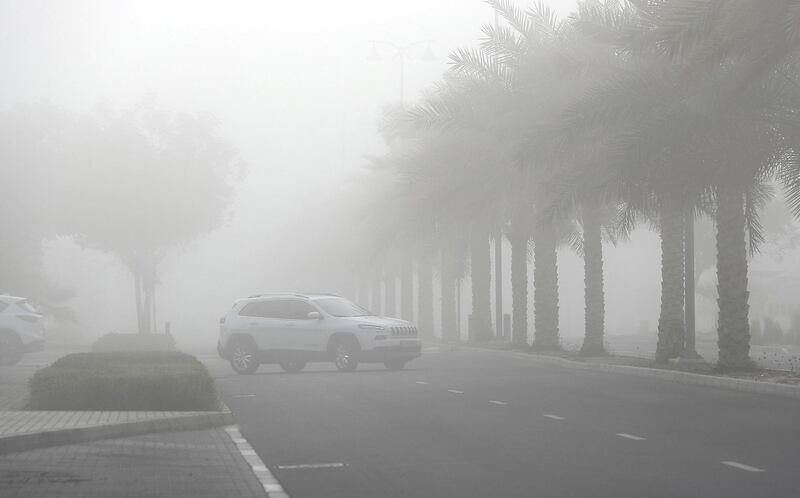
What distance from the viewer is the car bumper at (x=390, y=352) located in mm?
29219

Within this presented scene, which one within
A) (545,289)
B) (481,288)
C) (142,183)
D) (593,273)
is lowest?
(481,288)

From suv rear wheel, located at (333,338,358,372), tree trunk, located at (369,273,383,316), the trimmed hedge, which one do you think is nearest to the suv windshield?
suv rear wheel, located at (333,338,358,372)

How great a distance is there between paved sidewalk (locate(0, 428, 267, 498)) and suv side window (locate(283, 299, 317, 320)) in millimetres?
15872

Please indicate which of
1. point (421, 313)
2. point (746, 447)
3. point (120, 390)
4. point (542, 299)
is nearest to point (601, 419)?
point (746, 447)

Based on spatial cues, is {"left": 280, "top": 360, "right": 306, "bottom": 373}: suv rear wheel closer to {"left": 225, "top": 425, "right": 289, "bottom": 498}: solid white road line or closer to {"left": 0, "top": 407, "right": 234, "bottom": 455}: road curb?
{"left": 0, "top": 407, "right": 234, "bottom": 455}: road curb

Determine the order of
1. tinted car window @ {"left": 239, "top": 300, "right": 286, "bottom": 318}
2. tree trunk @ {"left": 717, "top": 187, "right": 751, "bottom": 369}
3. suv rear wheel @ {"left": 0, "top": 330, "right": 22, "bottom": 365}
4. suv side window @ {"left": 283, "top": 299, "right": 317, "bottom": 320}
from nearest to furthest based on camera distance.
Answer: tree trunk @ {"left": 717, "top": 187, "right": 751, "bottom": 369} → suv side window @ {"left": 283, "top": 299, "right": 317, "bottom": 320} → tinted car window @ {"left": 239, "top": 300, "right": 286, "bottom": 318} → suv rear wheel @ {"left": 0, "top": 330, "right": 22, "bottom": 365}

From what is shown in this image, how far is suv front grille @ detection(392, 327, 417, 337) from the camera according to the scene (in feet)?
97.3

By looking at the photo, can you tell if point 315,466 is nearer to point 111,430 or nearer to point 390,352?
point 111,430

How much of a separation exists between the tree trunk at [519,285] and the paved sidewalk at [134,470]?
2465 centimetres

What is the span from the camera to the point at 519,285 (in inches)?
1534

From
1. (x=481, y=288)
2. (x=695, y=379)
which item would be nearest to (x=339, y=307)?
(x=695, y=379)

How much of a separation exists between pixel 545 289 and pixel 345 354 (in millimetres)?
7811

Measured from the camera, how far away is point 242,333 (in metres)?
30.5

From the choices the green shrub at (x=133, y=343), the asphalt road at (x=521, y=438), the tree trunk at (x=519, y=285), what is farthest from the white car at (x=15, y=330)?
the tree trunk at (x=519, y=285)
